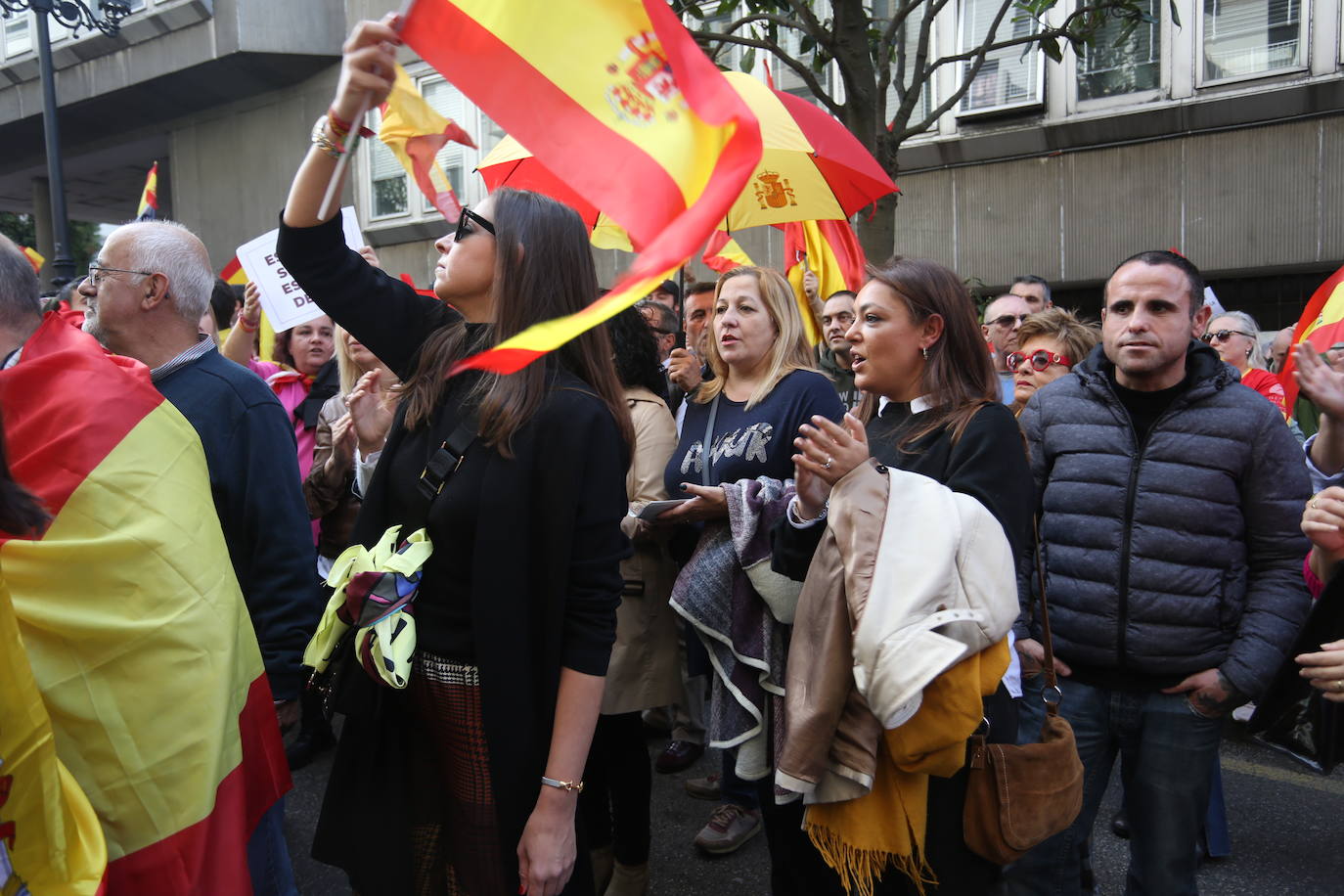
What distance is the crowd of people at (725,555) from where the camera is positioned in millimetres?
1913

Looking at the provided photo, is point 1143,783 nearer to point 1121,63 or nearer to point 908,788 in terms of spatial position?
point 908,788

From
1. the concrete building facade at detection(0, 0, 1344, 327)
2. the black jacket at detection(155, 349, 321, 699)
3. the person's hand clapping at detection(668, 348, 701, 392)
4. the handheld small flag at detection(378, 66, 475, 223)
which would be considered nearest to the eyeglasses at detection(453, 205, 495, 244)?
the handheld small flag at detection(378, 66, 475, 223)

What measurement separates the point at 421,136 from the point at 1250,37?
10.4 meters

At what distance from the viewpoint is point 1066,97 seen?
423 inches

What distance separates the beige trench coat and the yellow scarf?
1.08 m

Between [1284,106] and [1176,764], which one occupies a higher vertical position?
[1284,106]

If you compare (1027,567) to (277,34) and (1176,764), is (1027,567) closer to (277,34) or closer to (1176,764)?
(1176,764)

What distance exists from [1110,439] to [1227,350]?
3816mm

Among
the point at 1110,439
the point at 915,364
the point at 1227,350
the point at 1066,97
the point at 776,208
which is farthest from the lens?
the point at 1066,97

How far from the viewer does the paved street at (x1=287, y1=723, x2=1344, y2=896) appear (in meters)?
3.55

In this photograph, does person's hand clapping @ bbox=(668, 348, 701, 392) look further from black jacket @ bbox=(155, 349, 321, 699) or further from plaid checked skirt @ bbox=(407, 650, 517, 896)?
plaid checked skirt @ bbox=(407, 650, 517, 896)

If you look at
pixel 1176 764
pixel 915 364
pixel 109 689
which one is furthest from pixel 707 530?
pixel 109 689

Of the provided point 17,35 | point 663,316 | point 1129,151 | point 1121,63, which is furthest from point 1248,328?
point 17,35

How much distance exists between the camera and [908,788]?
2230 mm
